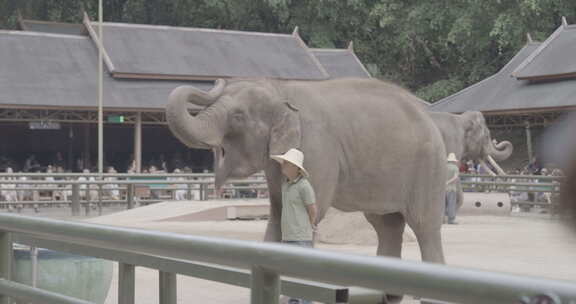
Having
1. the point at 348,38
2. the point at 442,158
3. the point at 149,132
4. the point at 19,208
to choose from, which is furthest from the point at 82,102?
the point at 442,158

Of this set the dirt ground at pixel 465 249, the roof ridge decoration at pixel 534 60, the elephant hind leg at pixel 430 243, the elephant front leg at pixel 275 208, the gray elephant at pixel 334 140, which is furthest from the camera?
the roof ridge decoration at pixel 534 60

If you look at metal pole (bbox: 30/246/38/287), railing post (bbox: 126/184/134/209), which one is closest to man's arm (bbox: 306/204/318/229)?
metal pole (bbox: 30/246/38/287)

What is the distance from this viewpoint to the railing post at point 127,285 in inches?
142

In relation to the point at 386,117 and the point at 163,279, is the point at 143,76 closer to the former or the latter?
the point at 386,117

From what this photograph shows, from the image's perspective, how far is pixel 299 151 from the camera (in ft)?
25.1

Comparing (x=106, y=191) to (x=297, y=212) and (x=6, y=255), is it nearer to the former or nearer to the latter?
(x=297, y=212)

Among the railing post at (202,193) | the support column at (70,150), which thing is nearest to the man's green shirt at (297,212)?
A: the railing post at (202,193)

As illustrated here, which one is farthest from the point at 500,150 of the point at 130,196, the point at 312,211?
the point at 312,211

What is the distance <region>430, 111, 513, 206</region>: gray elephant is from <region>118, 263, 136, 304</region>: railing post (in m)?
14.5

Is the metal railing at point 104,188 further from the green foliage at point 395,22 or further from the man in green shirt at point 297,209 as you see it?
the green foliage at point 395,22

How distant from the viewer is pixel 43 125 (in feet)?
101

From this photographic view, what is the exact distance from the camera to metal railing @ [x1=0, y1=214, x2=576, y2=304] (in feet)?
5.78

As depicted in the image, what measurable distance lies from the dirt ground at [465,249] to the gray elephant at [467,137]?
137 centimetres

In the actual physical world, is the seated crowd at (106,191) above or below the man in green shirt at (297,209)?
below
